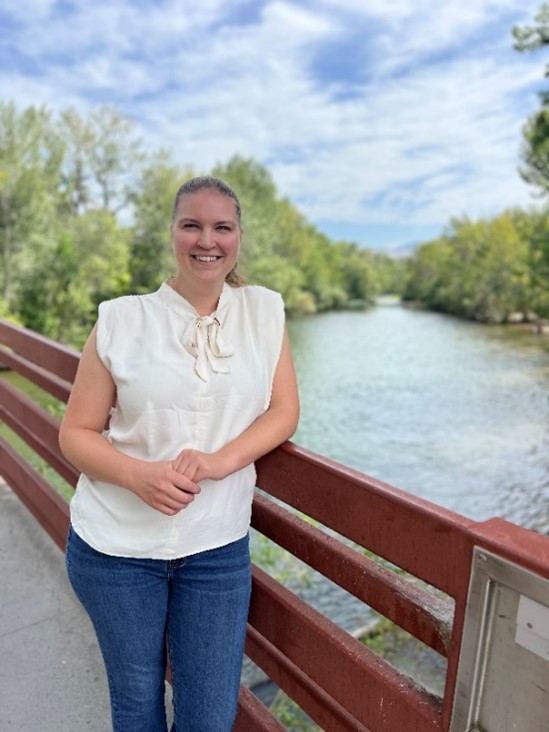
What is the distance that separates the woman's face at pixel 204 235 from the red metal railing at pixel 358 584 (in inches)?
18.4

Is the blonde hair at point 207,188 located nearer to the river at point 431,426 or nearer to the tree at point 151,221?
the river at point 431,426

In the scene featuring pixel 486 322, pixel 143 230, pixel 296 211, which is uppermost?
pixel 296 211

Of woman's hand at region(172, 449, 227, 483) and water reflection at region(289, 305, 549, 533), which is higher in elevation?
woman's hand at region(172, 449, 227, 483)

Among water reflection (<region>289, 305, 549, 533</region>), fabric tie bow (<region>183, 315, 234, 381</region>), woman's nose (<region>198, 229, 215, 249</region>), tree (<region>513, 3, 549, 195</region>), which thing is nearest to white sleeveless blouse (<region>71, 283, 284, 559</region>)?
fabric tie bow (<region>183, 315, 234, 381</region>)

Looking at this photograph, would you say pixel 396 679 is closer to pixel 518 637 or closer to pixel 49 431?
pixel 518 637

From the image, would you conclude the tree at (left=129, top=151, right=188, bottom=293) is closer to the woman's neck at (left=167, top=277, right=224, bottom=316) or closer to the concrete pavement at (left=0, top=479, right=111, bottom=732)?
the concrete pavement at (left=0, top=479, right=111, bottom=732)

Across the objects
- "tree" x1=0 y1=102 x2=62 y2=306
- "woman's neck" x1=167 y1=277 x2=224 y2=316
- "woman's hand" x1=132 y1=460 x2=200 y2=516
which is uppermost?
"tree" x1=0 y1=102 x2=62 y2=306

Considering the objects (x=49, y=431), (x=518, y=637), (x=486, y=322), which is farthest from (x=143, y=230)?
(x=518, y=637)

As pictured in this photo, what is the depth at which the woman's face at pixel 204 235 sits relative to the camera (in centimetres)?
140

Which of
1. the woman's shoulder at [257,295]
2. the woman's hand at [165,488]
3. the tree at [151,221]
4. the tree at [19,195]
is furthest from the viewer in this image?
the tree at [151,221]

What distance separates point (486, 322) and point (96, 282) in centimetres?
2911

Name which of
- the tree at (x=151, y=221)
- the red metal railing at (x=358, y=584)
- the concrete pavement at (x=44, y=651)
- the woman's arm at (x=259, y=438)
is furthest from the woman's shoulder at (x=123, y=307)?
the tree at (x=151, y=221)

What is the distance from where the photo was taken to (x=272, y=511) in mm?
1610

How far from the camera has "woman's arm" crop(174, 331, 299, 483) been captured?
1.29 metres
